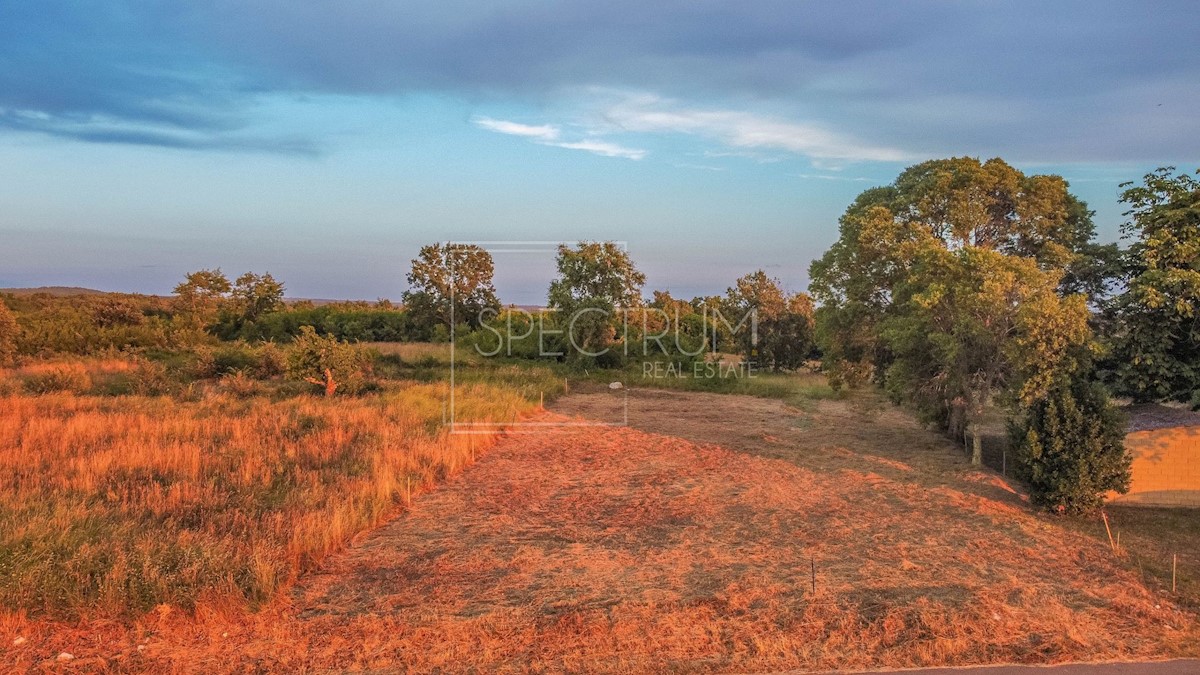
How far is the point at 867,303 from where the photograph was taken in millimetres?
14586

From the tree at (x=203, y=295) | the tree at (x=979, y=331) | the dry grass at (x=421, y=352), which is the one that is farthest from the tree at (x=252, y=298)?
the tree at (x=979, y=331)

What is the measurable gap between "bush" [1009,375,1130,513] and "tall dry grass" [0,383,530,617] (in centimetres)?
877

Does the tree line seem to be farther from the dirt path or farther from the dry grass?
the dry grass

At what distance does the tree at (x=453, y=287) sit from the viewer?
1435 inches

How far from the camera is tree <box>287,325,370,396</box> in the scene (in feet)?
60.8

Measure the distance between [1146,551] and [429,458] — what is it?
9838 millimetres

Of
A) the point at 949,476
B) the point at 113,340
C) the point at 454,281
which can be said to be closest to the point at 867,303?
the point at 949,476

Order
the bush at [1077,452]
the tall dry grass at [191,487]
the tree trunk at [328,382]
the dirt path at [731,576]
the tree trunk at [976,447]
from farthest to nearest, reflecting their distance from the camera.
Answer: the tree trunk at [328,382]
the tree trunk at [976,447]
the bush at [1077,452]
the tall dry grass at [191,487]
the dirt path at [731,576]

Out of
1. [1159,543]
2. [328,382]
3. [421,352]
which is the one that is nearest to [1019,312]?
[1159,543]

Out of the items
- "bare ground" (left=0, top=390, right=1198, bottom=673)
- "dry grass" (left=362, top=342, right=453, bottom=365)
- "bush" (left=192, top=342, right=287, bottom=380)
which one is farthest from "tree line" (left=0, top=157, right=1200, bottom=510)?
"dry grass" (left=362, top=342, right=453, bottom=365)

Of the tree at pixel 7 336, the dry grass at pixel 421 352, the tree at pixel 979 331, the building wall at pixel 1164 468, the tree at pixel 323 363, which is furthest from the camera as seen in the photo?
the dry grass at pixel 421 352

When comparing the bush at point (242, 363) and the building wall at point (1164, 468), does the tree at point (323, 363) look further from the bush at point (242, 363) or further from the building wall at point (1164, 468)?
the building wall at point (1164, 468)

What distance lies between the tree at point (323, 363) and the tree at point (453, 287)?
16.8 m

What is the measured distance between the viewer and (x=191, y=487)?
29.6 feet
